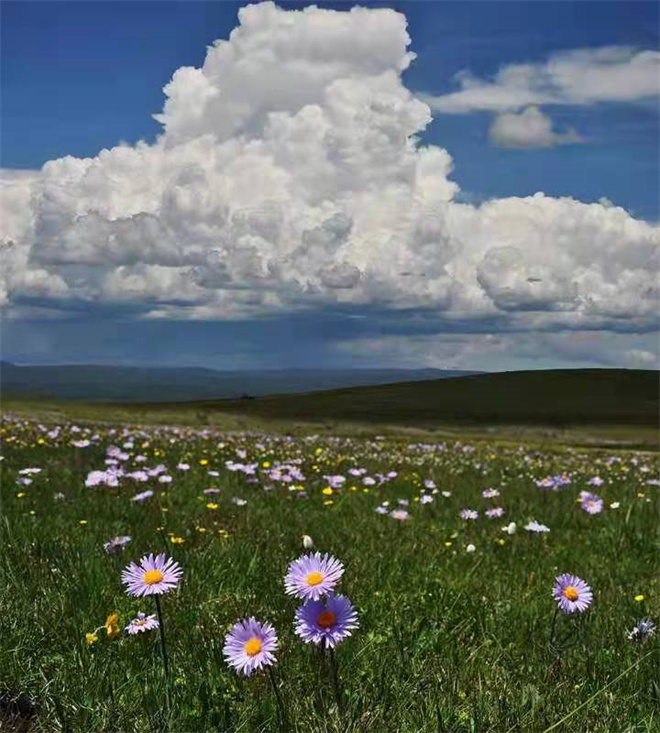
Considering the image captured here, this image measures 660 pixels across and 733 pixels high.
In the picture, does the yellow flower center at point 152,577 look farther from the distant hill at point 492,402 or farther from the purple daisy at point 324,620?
the distant hill at point 492,402

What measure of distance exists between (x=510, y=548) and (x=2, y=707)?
490 centimetres

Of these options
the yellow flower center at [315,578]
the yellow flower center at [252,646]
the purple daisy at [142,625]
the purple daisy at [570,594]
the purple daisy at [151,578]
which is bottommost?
the purple daisy at [142,625]

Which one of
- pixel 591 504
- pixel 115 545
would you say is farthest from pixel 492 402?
pixel 115 545

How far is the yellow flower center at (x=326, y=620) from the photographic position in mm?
2789

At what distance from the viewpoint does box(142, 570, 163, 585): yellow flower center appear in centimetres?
328

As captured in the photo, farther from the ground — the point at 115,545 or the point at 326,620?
the point at 326,620

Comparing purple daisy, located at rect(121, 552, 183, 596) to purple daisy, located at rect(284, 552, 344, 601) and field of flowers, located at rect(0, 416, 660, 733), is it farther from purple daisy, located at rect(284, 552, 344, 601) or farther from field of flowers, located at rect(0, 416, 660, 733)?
purple daisy, located at rect(284, 552, 344, 601)

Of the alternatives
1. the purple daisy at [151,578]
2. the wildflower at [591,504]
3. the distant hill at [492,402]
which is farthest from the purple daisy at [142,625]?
the distant hill at [492,402]

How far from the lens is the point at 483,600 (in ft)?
17.9

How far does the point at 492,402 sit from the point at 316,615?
295 ft

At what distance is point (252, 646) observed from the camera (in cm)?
283

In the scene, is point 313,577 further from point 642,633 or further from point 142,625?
point 642,633

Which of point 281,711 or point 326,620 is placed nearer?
point 326,620

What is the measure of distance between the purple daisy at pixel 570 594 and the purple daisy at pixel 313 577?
1488mm
